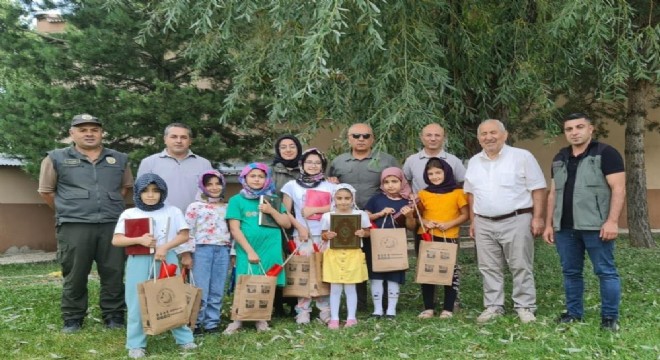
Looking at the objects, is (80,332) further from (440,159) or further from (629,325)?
(629,325)

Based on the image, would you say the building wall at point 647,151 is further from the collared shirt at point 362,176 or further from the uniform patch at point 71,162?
the uniform patch at point 71,162

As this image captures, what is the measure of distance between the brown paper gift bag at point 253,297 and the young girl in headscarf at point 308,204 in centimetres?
45

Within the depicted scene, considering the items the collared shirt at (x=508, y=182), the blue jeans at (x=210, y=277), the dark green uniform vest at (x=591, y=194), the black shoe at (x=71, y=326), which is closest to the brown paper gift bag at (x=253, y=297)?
the blue jeans at (x=210, y=277)

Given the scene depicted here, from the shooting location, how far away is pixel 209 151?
39.1ft

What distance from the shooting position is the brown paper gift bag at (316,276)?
534 centimetres

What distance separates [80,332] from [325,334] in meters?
2.07

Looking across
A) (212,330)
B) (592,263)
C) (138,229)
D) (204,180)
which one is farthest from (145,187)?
(592,263)

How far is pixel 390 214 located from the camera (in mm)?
5414

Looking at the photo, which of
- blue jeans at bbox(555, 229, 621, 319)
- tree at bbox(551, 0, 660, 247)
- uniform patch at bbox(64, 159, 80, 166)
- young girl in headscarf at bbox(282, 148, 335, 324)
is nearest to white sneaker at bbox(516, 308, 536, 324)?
blue jeans at bbox(555, 229, 621, 319)

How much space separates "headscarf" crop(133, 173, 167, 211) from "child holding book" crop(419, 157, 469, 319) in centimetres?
216

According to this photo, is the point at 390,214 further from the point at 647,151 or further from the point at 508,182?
the point at 647,151

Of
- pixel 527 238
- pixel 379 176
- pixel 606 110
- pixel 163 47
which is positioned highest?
pixel 163 47

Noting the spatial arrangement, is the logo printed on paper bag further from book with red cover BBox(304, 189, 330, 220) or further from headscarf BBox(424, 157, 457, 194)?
headscarf BBox(424, 157, 457, 194)

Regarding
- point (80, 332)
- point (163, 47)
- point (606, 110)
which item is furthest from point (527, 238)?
point (606, 110)
